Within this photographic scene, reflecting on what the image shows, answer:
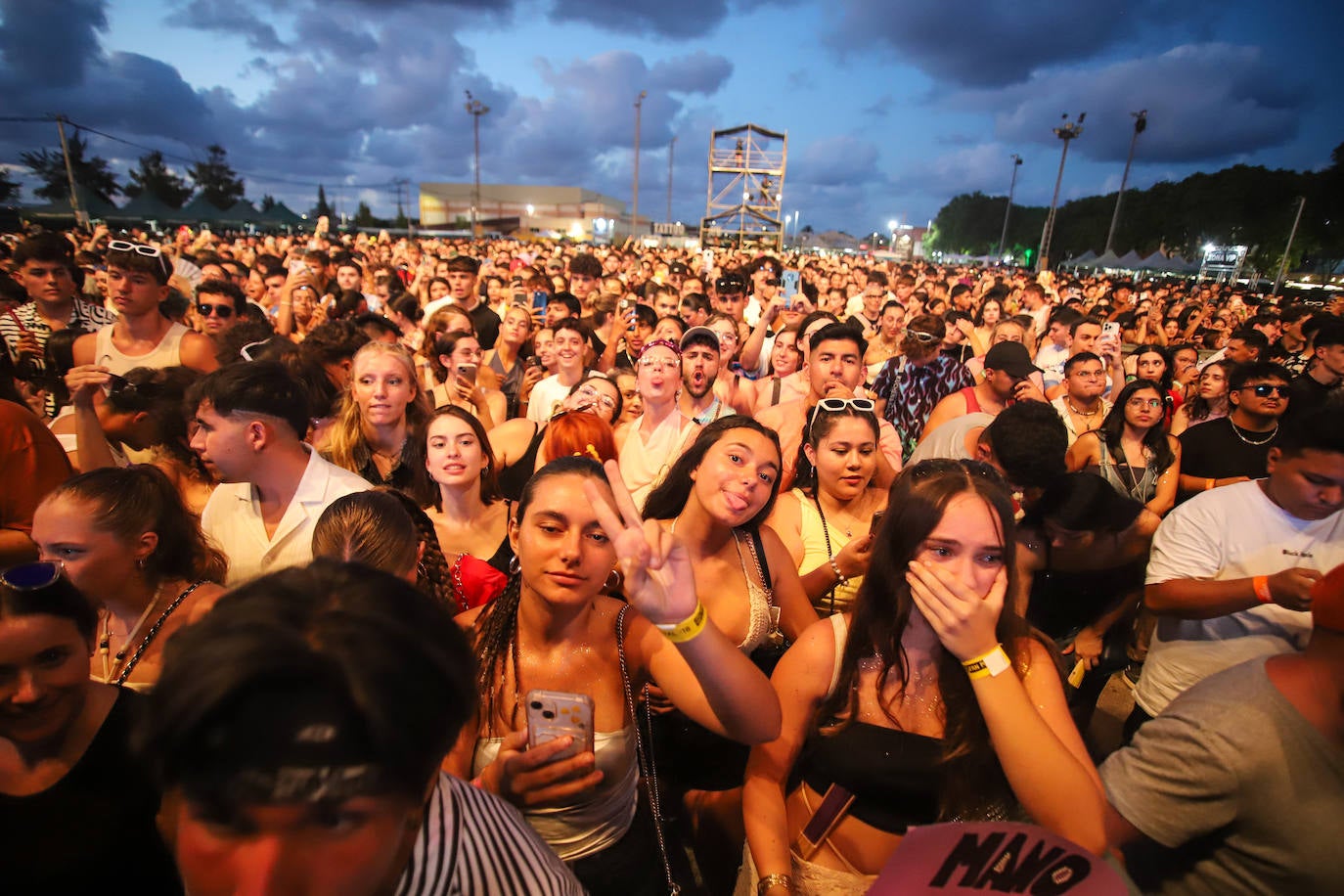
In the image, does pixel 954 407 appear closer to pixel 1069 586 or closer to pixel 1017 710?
pixel 1069 586

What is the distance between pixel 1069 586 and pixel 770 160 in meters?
42.9

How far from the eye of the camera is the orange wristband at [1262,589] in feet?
7.95

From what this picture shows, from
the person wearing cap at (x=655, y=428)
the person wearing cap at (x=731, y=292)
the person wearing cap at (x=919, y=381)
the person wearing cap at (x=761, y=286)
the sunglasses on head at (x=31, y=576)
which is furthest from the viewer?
the person wearing cap at (x=761, y=286)

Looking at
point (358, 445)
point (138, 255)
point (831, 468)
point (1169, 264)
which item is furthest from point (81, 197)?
point (1169, 264)

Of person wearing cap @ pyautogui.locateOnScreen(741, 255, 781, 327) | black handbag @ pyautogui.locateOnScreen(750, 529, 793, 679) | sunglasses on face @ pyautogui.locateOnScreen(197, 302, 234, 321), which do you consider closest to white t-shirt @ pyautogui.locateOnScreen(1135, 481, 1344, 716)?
black handbag @ pyautogui.locateOnScreen(750, 529, 793, 679)

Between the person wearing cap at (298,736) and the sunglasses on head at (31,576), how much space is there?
88 centimetres

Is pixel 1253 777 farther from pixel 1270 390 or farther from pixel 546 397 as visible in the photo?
pixel 546 397

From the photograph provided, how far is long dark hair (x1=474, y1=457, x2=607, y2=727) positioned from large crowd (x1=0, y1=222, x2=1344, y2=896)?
0.01 m

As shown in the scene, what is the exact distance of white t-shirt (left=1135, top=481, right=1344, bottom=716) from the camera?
2.64 metres

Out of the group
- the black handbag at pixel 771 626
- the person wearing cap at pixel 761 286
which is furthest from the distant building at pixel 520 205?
the black handbag at pixel 771 626

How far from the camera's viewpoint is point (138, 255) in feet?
14.0

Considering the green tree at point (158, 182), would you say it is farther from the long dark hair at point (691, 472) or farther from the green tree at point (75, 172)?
the long dark hair at point (691, 472)

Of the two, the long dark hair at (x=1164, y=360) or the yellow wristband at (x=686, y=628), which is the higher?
the long dark hair at (x=1164, y=360)

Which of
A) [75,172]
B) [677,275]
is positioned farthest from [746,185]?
[75,172]
